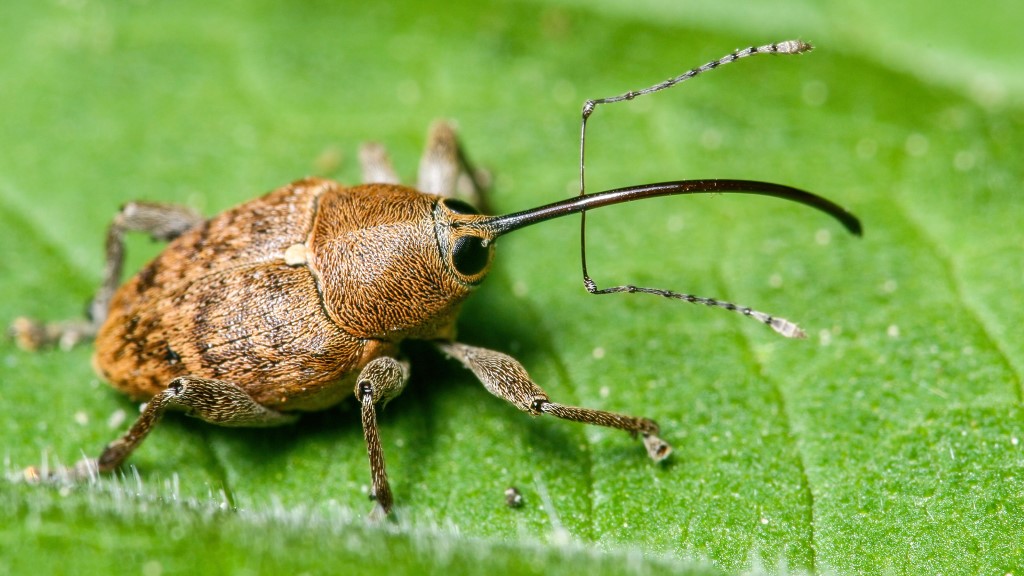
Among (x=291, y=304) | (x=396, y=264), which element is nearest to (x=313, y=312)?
(x=291, y=304)

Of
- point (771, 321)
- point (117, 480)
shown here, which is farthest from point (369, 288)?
point (771, 321)

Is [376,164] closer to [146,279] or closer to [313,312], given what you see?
[313,312]

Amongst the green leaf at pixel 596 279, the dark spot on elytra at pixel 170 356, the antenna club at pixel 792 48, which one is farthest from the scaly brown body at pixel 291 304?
the antenna club at pixel 792 48

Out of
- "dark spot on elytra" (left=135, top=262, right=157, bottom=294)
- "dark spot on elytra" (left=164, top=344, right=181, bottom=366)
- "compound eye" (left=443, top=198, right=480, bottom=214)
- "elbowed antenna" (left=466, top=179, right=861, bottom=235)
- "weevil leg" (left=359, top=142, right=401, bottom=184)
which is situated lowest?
"dark spot on elytra" (left=164, top=344, right=181, bottom=366)

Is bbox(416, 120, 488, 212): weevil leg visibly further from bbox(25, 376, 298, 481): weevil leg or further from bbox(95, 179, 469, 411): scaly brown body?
bbox(25, 376, 298, 481): weevil leg

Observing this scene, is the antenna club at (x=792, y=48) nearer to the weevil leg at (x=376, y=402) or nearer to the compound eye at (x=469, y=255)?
the compound eye at (x=469, y=255)

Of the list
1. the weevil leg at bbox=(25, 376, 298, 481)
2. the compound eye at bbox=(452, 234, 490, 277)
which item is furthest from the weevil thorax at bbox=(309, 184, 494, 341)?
the weevil leg at bbox=(25, 376, 298, 481)

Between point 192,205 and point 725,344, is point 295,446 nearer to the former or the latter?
point 192,205
